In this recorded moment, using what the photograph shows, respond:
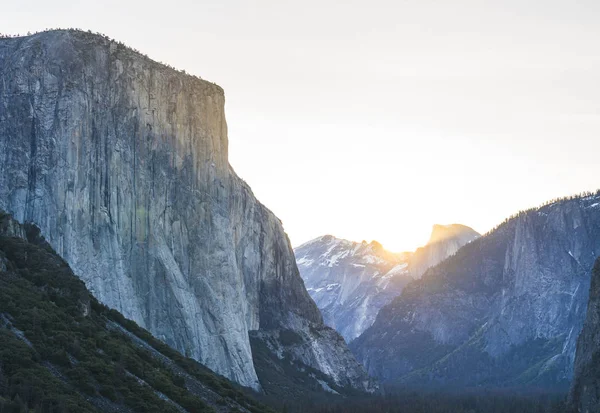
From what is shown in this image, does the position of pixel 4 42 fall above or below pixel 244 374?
above

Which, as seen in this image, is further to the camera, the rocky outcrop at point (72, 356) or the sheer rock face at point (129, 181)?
the sheer rock face at point (129, 181)

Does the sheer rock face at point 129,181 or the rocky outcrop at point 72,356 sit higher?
the sheer rock face at point 129,181

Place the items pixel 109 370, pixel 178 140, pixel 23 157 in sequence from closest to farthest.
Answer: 1. pixel 109 370
2. pixel 23 157
3. pixel 178 140

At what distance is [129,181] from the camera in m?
168

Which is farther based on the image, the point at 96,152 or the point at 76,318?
the point at 96,152

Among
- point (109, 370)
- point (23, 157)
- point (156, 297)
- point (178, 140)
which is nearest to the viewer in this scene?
point (109, 370)

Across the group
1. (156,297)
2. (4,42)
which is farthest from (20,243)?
(4,42)

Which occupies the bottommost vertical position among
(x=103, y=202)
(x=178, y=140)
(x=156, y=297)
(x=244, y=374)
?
(x=244, y=374)

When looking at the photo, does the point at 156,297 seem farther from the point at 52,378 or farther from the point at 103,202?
the point at 52,378

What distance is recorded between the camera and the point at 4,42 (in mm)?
170375

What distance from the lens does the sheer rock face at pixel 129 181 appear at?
154 meters

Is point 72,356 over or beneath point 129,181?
beneath

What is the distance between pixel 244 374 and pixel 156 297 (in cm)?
2865

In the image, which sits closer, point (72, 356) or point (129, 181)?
point (72, 356)
